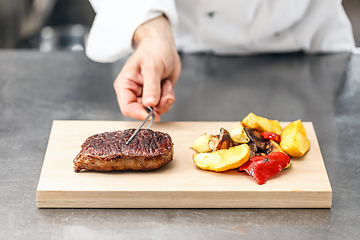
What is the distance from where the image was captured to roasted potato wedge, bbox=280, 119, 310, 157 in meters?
1.37

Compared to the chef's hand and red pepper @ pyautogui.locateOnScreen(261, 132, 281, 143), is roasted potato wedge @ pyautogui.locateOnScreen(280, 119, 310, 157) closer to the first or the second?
red pepper @ pyautogui.locateOnScreen(261, 132, 281, 143)

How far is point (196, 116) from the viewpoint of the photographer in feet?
5.94

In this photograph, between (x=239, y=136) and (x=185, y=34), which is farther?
(x=185, y=34)

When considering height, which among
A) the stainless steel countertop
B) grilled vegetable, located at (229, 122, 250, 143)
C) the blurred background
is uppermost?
grilled vegetable, located at (229, 122, 250, 143)

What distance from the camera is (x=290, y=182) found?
1.27m

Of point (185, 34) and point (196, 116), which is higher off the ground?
point (185, 34)

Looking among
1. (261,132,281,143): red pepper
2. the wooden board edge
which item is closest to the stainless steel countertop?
the wooden board edge

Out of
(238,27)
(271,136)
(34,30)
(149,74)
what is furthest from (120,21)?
(34,30)

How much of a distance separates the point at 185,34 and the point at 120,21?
1.86 ft

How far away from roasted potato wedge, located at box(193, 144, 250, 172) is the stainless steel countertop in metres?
0.15

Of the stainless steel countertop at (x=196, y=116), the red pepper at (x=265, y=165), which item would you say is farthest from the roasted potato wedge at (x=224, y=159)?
the stainless steel countertop at (x=196, y=116)

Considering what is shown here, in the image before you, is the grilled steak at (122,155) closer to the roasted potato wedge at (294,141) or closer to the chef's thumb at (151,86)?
the chef's thumb at (151,86)

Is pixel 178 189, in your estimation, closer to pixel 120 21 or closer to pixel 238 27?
pixel 120 21

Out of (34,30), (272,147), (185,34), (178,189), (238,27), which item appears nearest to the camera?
(178,189)
